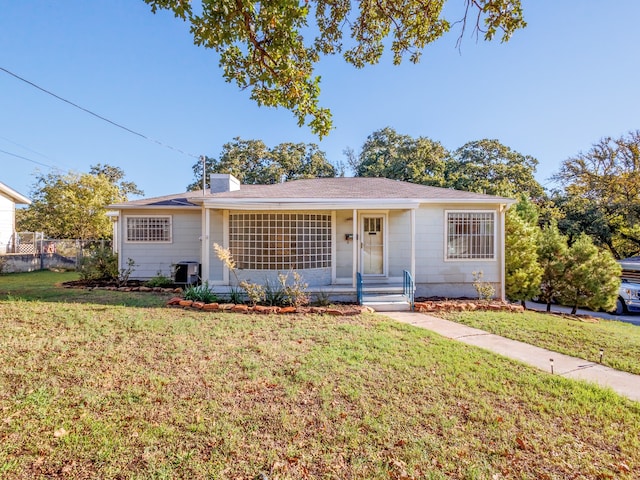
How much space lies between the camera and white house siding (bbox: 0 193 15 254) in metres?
17.5

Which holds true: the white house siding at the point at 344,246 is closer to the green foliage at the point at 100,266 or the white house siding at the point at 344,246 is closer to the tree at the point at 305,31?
the tree at the point at 305,31

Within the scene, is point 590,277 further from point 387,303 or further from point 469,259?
point 387,303

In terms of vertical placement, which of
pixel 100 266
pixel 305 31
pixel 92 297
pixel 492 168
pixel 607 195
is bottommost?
pixel 92 297

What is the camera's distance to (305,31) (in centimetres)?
547

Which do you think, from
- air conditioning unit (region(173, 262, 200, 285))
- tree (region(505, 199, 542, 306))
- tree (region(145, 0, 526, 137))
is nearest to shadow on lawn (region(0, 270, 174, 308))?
air conditioning unit (region(173, 262, 200, 285))

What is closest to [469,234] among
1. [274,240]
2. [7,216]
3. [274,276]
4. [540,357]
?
[540,357]

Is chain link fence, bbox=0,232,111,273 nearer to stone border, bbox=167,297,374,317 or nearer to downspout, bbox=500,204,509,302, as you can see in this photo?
stone border, bbox=167,297,374,317

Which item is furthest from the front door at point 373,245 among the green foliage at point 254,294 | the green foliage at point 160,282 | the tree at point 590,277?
the green foliage at point 160,282

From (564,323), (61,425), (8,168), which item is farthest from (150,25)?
(8,168)

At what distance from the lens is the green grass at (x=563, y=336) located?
16.4 ft

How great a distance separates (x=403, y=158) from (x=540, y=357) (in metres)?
20.0

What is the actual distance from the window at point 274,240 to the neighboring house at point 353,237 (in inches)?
1.2

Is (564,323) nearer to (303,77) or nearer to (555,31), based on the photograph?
(555,31)

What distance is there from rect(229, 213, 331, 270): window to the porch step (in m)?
2.03
